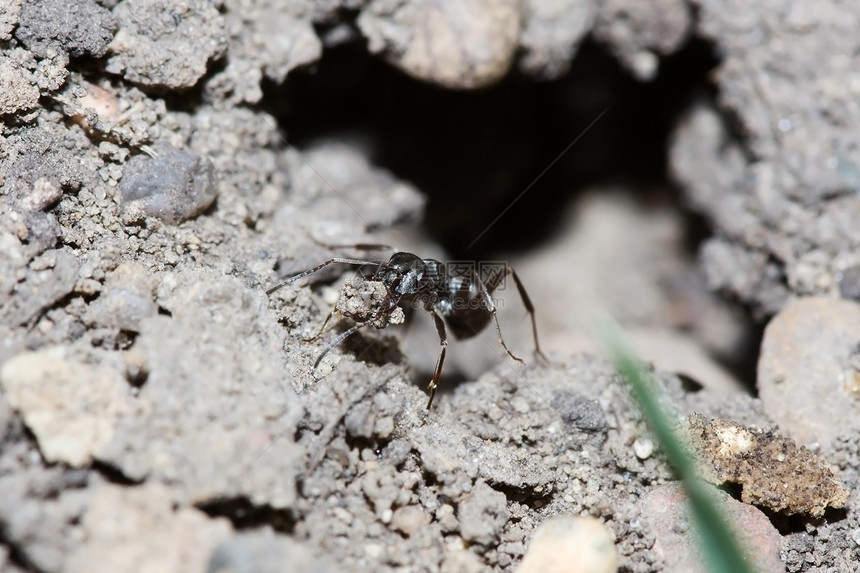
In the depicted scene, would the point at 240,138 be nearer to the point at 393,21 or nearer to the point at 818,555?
the point at 393,21

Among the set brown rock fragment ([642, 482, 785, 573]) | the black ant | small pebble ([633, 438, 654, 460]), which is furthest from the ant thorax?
brown rock fragment ([642, 482, 785, 573])

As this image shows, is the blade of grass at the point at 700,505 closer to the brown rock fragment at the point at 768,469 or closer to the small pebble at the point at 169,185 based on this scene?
the brown rock fragment at the point at 768,469

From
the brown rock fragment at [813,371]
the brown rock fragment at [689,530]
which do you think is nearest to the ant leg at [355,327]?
the brown rock fragment at [689,530]

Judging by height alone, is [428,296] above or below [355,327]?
below

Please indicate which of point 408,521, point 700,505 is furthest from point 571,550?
point 408,521

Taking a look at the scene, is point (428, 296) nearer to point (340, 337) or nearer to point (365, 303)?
Answer: point (365, 303)

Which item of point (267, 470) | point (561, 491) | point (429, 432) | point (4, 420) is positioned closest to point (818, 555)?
point (561, 491)
